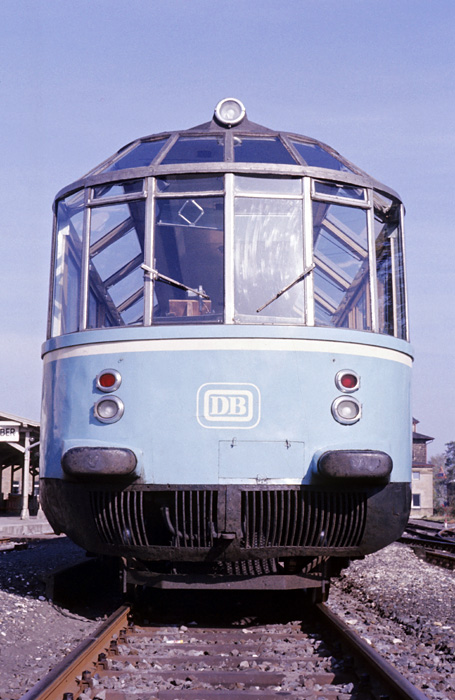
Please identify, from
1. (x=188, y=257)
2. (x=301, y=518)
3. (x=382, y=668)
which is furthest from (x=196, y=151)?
(x=382, y=668)

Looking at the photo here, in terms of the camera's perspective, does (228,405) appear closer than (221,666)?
No

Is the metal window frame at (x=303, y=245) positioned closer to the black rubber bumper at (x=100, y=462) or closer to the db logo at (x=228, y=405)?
the db logo at (x=228, y=405)

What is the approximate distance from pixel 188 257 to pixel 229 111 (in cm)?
161

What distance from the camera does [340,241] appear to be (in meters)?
6.06

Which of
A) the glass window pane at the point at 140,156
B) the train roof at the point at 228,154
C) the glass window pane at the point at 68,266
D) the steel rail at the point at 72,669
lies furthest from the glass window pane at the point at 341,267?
the steel rail at the point at 72,669

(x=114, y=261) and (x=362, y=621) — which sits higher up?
(x=114, y=261)

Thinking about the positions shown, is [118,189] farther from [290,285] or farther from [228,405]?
[228,405]

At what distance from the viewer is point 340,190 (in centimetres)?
602

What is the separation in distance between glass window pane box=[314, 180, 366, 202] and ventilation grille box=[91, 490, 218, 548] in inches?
91.2

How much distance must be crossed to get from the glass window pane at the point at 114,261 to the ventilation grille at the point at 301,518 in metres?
1.64

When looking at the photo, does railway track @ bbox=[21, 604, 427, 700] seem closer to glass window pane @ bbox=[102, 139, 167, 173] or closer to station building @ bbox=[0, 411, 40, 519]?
glass window pane @ bbox=[102, 139, 167, 173]

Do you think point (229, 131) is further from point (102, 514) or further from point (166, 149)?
point (102, 514)

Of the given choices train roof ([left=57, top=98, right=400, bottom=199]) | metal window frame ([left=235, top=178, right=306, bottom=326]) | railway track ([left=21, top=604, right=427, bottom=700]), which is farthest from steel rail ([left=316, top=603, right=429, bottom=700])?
train roof ([left=57, top=98, right=400, bottom=199])

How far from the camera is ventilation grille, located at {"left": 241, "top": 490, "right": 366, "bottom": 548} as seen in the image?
523cm
